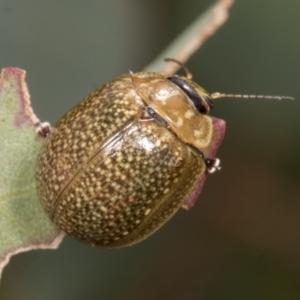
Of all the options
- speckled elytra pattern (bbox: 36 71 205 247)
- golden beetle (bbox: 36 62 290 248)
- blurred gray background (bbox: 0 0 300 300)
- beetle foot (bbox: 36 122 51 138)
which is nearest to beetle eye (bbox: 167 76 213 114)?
golden beetle (bbox: 36 62 290 248)

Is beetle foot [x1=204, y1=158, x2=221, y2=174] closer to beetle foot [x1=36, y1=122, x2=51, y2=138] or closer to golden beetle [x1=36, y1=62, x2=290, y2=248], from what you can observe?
golden beetle [x1=36, y1=62, x2=290, y2=248]

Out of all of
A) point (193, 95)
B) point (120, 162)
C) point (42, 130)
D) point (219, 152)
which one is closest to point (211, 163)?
point (193, 95)

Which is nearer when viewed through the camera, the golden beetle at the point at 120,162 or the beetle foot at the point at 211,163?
the golden beetle at the point at 120,162

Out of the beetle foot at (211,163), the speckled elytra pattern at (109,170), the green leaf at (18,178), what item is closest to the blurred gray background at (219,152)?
the green leaf at (18,178)

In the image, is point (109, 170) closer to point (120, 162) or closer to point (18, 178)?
point (120, 162)

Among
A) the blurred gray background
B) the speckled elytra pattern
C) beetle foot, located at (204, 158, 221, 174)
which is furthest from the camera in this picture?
the blurred gray background

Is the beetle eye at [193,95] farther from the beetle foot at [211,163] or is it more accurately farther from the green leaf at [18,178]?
the green leaf at [18,178]
